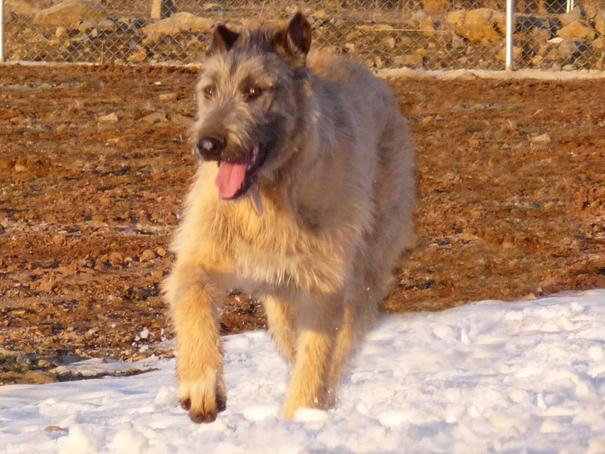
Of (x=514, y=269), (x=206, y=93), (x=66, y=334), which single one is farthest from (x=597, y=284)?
(x=206, y=93)

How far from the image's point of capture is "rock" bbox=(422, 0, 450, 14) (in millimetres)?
21203

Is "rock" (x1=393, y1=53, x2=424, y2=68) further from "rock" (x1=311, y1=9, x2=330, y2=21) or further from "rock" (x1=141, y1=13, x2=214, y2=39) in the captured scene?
"rock" (x1=141, y1=13, x2=214, y2=39)

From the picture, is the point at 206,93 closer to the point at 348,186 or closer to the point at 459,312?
the point at 348,186

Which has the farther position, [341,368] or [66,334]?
[66,334]

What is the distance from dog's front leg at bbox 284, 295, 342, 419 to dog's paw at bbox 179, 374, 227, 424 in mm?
623

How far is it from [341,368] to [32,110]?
29.5 feet

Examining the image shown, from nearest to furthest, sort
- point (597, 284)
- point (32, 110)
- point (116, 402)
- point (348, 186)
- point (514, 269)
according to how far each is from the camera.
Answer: point (348, 186), point (116, 402), point (597, 284), point (514, 269), point (32, 110)

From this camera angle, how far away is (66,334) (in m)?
8.00

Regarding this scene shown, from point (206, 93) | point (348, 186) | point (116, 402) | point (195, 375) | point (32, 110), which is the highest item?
point (206, 93)

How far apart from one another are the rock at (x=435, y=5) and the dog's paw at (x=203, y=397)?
16342 mm

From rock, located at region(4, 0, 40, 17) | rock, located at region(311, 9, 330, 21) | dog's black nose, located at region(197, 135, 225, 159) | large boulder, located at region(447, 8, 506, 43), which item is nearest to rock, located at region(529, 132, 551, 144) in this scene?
large boulder, located at region(447, 8, 506, 43)

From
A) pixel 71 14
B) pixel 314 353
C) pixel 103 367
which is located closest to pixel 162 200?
pixel 103 367

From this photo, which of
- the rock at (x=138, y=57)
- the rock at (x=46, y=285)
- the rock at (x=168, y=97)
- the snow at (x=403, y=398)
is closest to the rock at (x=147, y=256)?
the rock at (x=46, y=285)

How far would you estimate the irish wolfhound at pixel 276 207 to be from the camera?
5.42 m
